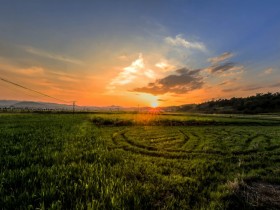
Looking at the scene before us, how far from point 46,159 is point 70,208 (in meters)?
5.68

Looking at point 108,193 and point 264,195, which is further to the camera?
point 264,195

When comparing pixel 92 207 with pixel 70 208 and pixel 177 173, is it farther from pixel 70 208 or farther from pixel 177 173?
pixel 177 173

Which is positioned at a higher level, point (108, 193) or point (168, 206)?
point (108, 193)

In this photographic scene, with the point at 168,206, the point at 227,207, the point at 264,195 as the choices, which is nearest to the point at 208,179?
the point at 264,195

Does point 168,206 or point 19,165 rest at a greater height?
point 19,165

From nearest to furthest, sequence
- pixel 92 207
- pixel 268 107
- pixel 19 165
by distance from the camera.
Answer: pixel 92 207, pixel 19 165, pixel 268 107

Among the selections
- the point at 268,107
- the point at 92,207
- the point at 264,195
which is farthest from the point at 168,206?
the point at 268,107

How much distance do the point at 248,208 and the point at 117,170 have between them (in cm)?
553

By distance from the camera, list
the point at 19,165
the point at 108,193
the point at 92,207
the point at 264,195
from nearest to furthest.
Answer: the point at 92,207 → the point at 108,193 → the point at 264,195 → the point at 19,165

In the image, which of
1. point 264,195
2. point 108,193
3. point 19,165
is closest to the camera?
point 108,193

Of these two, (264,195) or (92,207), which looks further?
(264,195)

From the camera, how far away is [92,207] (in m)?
5.31

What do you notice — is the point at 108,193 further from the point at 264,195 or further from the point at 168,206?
the point at 264,195

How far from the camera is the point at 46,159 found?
33.9 ft
